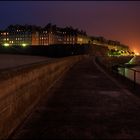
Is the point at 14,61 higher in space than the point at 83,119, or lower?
lower

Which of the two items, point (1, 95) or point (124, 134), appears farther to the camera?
point (124, 134)

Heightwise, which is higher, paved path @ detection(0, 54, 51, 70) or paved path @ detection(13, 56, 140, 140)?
paved path @ detection(13, 56, 140, 140)

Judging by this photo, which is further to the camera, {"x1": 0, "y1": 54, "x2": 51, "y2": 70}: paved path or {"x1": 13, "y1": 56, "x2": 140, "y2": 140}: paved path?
{"x1": 0, "y1": 54, "x2": 51, "y2": 70}: paved path

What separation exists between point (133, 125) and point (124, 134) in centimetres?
80

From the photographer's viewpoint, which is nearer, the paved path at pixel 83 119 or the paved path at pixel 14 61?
the paved path at pixel 83 119

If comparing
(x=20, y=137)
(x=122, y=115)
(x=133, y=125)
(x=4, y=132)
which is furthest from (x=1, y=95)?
(x=122, y=115)

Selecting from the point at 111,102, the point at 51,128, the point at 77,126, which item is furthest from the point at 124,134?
the point at 111,102

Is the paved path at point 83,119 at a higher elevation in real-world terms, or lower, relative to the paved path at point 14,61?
higher

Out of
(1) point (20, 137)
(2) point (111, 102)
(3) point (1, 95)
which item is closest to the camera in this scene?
(3) point (1, 95)

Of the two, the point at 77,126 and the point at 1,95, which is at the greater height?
the point at 1,95

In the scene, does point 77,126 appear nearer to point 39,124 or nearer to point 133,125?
point 39,124

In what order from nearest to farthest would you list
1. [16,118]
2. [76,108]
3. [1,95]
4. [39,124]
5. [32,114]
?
[1,95]
[16,118]
[39,124]
[32,114]
[76,108]

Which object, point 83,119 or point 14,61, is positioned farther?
point 14,61

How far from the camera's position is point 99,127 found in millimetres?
6449
